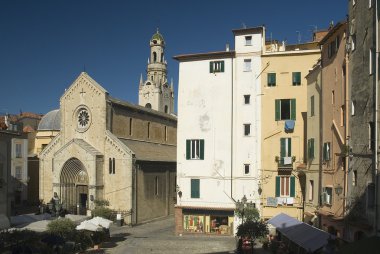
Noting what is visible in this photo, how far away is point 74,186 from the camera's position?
49281mm

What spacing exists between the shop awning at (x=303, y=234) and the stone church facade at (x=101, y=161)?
2142cm

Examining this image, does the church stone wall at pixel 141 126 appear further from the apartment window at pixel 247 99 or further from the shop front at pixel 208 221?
the apartment window at pixel 247 99

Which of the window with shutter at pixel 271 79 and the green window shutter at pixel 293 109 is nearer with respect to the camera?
the green window shutter at pixel 293 109

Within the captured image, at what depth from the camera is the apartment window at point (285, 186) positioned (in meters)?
35.4

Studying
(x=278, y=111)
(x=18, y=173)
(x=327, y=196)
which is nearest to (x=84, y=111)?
(x=18, y=173)

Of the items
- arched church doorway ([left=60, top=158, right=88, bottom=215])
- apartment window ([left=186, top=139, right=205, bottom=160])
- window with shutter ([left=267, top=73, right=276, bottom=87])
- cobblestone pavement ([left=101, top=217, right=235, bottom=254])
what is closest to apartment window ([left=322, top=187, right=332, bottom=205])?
cobblestone pavement ([left=101, top=217, right=235, bottom=254])

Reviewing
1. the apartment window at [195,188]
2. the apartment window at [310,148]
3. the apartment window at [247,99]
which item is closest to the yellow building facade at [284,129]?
the apartment window at [247,99]

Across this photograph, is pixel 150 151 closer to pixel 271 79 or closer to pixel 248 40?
pixel 248 40

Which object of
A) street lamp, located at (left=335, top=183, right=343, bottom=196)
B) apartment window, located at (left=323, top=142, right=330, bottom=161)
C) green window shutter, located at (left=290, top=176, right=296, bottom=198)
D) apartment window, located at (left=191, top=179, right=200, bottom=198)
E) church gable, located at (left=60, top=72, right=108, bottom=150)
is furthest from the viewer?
church gable, located at (left=60, top=72, right=108, bottom=150)

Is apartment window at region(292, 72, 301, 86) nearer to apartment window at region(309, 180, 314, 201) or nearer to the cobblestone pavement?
apartment window at region(309, 180, 314, 201)

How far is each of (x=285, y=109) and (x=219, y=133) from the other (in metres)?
6.01

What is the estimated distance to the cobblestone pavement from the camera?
31.7 meters

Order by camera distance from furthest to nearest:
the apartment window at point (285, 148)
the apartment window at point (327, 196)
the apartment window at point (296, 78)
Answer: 1. the apartment window at point (296, 78)
2. the apartment window at point (285, 148)
3. the apartment window at point (327, 196)

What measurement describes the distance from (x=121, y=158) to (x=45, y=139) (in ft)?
80.6
